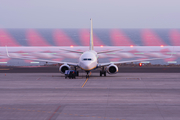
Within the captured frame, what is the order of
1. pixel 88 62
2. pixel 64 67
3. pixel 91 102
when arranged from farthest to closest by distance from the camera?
pixel 64 67 → pixel 88 62 → pixel 91 102

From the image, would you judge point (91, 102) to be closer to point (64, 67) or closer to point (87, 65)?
point (87, 65)

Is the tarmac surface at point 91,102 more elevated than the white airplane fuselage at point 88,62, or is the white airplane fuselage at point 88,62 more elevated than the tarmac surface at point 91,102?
the white airplane fuselage at point 88,62

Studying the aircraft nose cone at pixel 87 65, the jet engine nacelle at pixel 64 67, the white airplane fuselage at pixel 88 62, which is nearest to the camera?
the aircraft nose cone at pixel 87 65

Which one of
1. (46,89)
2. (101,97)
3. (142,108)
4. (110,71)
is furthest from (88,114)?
(110,71)

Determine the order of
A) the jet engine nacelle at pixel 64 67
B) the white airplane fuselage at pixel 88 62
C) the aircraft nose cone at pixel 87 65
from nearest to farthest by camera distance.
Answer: the aircraft nose cone at pixel 87 65
the white airplane fuselage at pixel 88 62
the jet engine nacelle at pixel 64 67

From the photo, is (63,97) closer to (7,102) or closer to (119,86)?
(7,102)

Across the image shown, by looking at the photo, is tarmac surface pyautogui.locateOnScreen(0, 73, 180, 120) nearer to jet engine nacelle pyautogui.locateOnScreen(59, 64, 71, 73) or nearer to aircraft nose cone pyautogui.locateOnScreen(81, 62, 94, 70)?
aircraft nose cone pyautogui.locateOnScreen(81, 62, 94, 70)

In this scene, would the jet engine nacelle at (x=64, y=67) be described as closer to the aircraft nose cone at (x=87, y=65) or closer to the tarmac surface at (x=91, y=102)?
the aircraft nose cone at (x=87, y=65)

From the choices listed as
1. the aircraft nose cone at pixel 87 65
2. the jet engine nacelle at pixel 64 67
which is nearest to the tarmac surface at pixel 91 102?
the aircraft nose cone at pixel 87 65

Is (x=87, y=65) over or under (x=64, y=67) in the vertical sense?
over

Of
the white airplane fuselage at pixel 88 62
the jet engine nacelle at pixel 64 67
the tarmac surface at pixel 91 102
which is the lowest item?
the tarmac surface at pixel 91 102

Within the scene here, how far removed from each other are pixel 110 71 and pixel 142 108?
25.9 meters

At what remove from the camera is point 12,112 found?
22844mm

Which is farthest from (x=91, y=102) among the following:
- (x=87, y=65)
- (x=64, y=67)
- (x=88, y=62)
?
(x=64, y=67)
